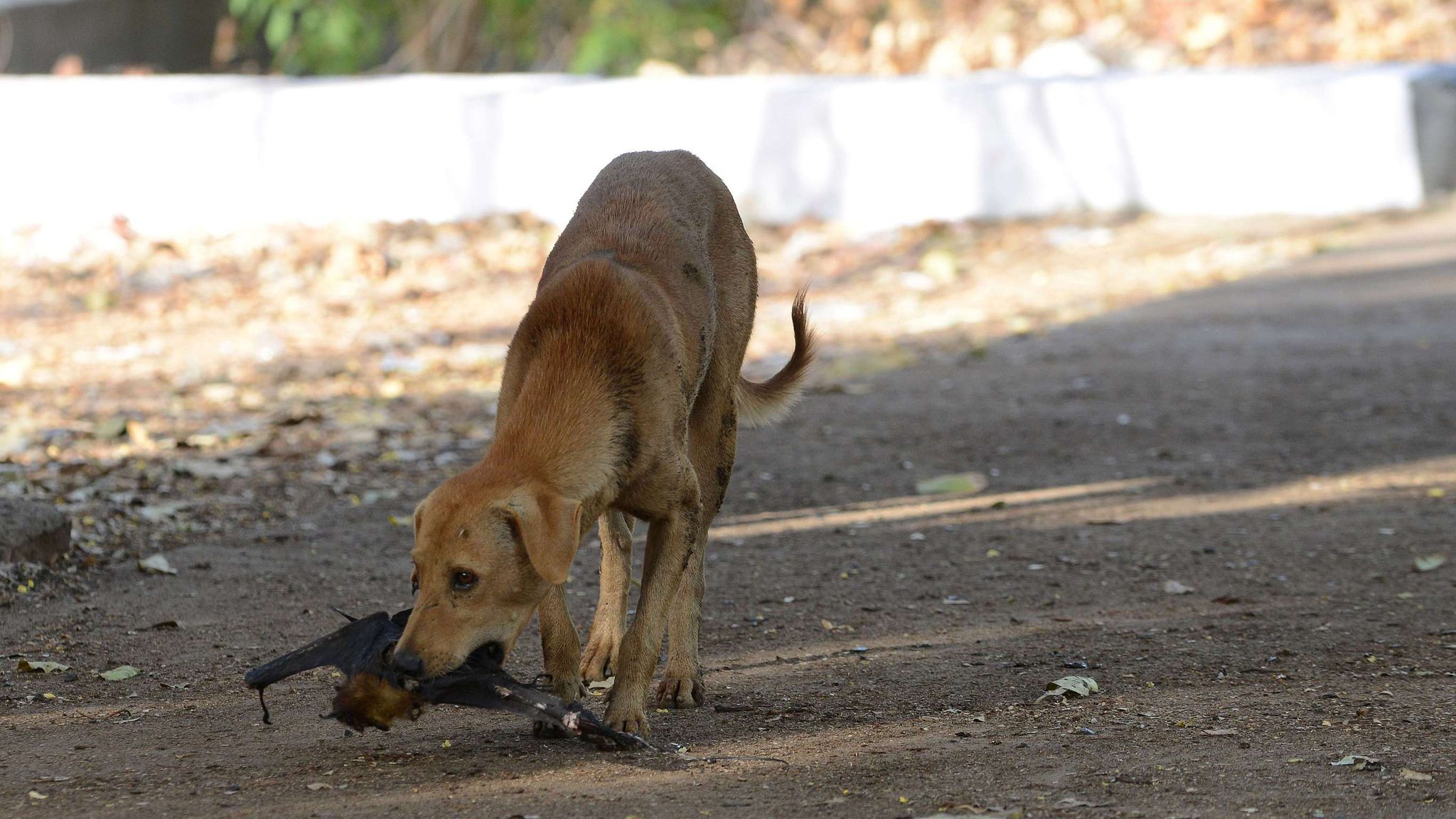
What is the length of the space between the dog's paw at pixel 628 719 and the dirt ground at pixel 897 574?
10 cm

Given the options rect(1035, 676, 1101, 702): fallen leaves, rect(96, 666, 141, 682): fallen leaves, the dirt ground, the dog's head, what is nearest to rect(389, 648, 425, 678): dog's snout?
the dog's head

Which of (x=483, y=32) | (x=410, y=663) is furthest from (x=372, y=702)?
(x=483, y=32)

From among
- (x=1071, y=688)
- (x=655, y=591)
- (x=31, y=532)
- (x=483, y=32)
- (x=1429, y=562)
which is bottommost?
(x=1429, y=562)

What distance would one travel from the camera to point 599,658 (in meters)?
4.51

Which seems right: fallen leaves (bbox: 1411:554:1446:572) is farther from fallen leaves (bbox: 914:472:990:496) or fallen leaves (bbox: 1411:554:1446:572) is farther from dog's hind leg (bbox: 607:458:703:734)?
dog's hind leg (bbox: 607:458:703:734)

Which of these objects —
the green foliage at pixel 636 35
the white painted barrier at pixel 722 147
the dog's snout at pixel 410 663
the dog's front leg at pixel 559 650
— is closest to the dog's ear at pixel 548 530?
the dog's snout at pixel 410 663

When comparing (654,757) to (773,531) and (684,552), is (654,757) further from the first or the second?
(773,531)

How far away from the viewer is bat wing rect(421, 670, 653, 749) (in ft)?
11.2

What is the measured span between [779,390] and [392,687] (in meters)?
2.04

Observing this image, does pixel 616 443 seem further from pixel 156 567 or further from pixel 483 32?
pixel 483 32

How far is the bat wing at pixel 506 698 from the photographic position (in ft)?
11.2

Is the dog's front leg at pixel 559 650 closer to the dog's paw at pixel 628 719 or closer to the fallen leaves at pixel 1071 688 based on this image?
the dog's paw at pixel 628 719

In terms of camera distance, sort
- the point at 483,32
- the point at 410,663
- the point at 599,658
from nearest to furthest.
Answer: the point at 410,663 < the point at 599,658 < the point at 483,32

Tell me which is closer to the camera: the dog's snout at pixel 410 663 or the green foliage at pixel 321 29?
the dog's snout at pixel 410 663
